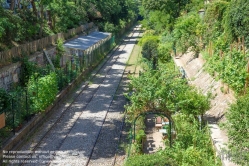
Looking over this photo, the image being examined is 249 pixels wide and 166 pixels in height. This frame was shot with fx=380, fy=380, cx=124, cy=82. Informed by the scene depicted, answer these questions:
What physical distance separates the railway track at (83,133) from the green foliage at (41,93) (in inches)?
42.7

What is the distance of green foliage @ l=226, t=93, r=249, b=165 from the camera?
9489 millimetres

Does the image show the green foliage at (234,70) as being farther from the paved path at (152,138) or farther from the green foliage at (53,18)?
the green foliage at (53,18)

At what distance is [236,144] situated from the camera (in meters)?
10.1

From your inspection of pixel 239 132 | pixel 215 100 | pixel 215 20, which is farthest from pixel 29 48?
pixel 239 132

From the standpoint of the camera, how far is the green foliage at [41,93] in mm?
18328

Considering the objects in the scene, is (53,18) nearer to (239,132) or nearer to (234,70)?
(234,70)

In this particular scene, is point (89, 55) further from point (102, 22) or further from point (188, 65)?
point (102, 22)

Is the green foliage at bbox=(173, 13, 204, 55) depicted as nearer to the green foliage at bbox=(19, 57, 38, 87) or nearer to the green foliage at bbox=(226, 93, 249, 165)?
the green foliage at bbox=(19, 57, 38, 87)

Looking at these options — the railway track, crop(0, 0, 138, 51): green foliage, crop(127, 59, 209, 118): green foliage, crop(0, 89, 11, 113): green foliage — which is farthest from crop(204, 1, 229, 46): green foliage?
crop(0, 89, 11, 113): green foliage

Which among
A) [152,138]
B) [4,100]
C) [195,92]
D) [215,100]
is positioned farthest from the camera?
[215,100]

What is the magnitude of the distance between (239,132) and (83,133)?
880 centimetres

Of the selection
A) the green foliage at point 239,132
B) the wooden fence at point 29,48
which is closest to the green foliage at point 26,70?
the wooden fence at point 29,48

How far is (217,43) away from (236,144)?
13.3 m

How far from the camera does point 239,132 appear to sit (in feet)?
33.2
